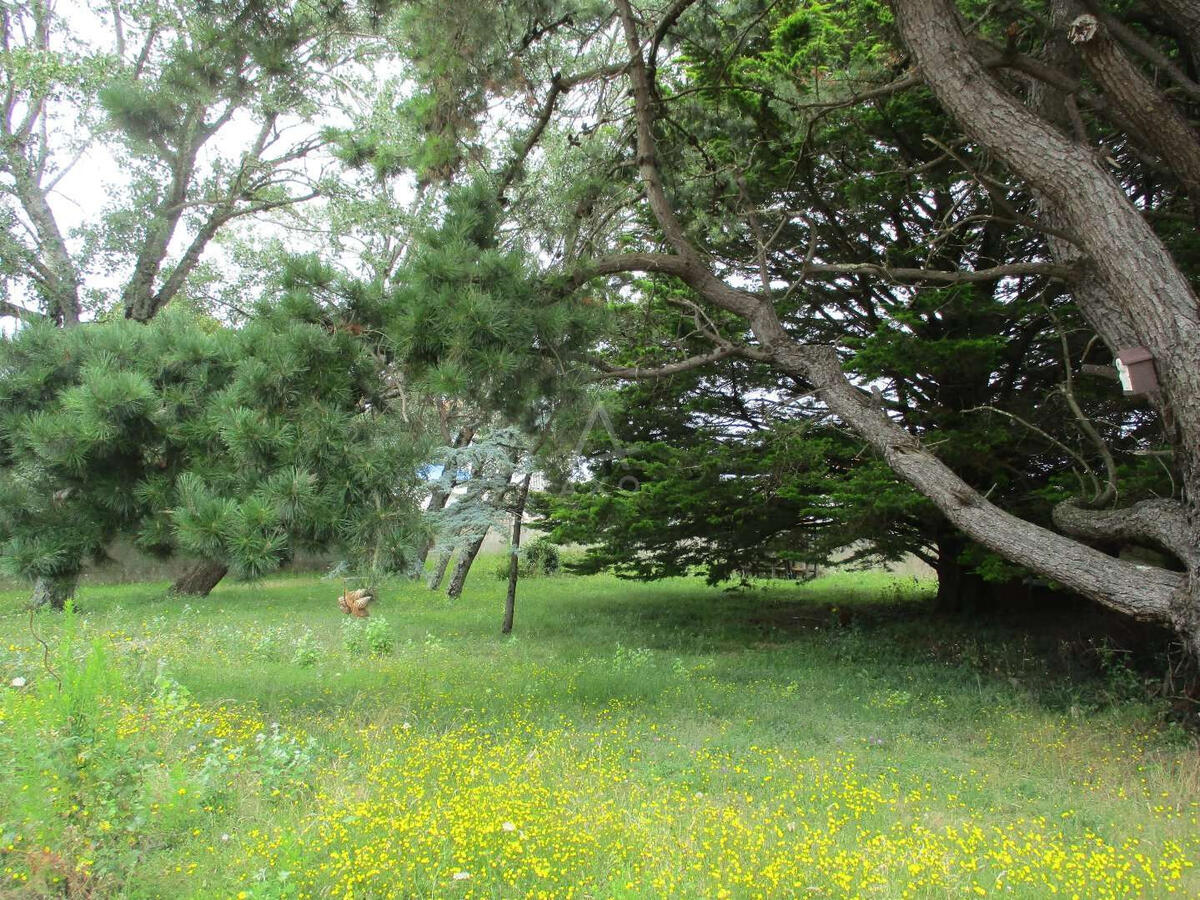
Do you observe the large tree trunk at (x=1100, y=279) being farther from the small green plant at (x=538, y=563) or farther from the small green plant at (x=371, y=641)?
the small green plant at (x=538, y=563)

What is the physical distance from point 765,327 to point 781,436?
166cm

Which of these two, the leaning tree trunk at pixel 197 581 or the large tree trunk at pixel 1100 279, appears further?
the leaning tree trunk at pixel 197 581

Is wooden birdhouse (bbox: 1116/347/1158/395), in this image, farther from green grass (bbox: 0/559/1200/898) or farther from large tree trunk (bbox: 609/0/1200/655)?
green grass (bbox: 0/559/1200/898)

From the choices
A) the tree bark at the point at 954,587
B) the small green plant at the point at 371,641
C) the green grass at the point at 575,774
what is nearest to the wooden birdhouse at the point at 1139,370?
the green grass at the point at 575,774

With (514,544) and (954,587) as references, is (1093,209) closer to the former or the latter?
(954,587)

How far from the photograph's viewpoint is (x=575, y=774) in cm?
471

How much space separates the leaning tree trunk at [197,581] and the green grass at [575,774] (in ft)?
17.9

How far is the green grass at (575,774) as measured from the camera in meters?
3.31

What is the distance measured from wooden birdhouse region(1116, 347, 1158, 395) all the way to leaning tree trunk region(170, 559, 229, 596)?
14339mm

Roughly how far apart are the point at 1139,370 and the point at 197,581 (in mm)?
15164

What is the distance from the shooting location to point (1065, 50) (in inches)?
222

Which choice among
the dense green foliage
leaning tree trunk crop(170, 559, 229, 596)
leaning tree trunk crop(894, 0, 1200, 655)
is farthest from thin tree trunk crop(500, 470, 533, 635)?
leaning tree trunk crop(894, 0, 1200, 655)

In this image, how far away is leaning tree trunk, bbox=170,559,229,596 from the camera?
14.7 m

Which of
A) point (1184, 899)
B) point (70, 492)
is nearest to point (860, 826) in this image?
point (1184, 899)
